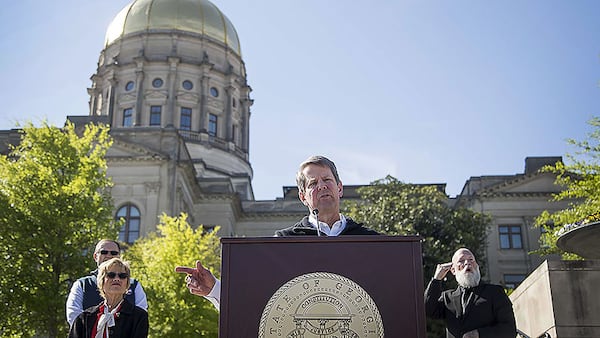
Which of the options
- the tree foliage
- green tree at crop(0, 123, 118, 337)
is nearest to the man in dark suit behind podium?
green tree at crop(0, 123, 118, 337)

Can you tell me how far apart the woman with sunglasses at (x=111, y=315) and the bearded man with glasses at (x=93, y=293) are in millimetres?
683

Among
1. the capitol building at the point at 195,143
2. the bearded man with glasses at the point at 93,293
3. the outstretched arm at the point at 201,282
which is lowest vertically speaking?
the outstretched arm at the point at 201,282

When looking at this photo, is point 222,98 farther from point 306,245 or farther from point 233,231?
point 306,245

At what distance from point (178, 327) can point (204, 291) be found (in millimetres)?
22733

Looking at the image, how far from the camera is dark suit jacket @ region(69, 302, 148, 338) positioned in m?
5.93

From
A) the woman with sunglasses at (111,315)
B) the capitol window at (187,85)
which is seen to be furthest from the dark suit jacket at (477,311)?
the capitol window at (187,85)

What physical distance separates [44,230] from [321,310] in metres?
20.0

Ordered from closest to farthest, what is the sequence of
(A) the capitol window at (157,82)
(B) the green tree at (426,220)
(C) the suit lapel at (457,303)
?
(C) the suit lapel at (457,303) < (B) the green tree at (426,220) < (A) the capitol window at (157,82)

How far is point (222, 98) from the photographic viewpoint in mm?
67688

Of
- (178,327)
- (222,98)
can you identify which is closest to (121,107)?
(222,98)

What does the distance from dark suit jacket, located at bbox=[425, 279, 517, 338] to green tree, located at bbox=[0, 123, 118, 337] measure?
1665cm

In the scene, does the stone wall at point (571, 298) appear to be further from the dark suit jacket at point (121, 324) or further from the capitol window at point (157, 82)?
the capitol window at point (157, 82)

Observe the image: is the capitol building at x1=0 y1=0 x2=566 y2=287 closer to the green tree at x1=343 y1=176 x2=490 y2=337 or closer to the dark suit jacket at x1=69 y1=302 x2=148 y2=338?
the green tree at x1=343 y1=176 x2=490 y2=337

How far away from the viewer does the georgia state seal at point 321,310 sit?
3.49 metres
